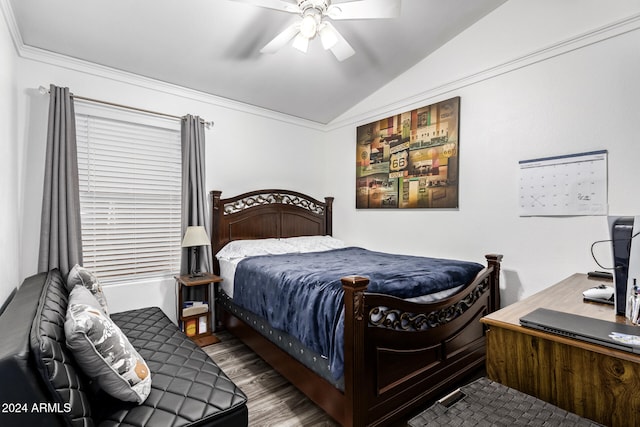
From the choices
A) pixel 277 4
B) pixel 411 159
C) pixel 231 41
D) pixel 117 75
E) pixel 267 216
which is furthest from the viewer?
pixel 267 216

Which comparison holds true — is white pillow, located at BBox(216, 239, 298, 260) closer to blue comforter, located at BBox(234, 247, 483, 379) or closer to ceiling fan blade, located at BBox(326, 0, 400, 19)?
blue comforter, located at BBox(234, 247, 483, 379)

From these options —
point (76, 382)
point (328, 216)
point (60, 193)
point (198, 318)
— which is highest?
point (60, 193)

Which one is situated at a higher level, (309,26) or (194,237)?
(309,26)

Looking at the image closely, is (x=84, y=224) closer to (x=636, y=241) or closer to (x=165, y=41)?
(x=165, y=41)

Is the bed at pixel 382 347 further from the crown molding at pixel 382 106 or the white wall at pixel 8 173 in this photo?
the crown molding at pixel 382 106

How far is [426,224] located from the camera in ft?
11.3

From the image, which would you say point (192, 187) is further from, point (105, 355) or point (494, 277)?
point (494, 277)

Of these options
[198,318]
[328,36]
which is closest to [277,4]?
[328,36]

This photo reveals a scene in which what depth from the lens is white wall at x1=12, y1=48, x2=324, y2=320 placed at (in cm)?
253

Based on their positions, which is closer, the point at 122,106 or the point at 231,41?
the point at 231,41

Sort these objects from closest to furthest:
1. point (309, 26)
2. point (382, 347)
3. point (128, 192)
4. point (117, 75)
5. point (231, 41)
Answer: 1. point (382, 347)
2. point (309, 26)
3. point (231, 41)
4. point (117, 75)
5. point (128, 192)

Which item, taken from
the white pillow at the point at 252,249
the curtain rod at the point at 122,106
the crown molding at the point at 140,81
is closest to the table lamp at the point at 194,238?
the white pillow at the point at 252,249

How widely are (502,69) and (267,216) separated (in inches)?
119

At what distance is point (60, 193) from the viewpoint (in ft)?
8.30
